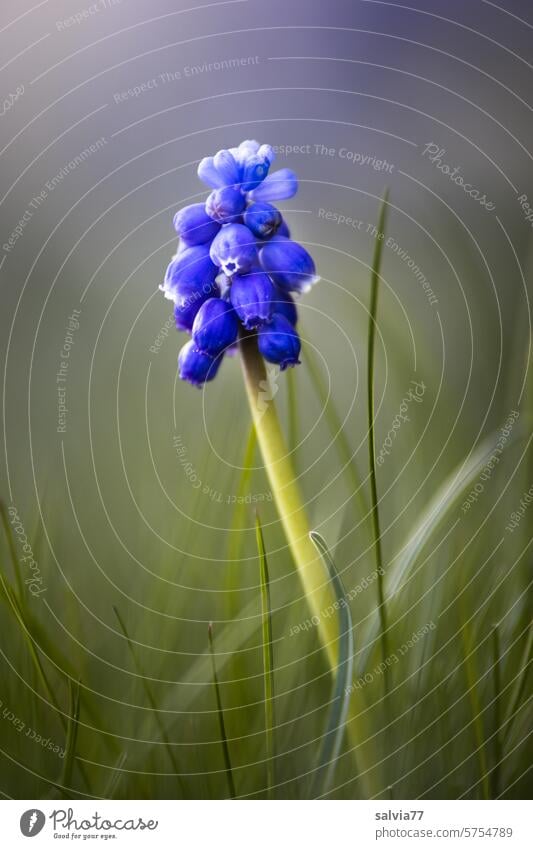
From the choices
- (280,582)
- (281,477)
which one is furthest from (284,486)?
(280,582)

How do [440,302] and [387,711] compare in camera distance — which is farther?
[440,302]

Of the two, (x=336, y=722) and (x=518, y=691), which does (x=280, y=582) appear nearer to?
(x=336, y=722)

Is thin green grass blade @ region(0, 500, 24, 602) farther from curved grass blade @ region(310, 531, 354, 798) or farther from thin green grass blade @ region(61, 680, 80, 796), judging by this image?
curved grass blade @ region(310, 531, 354, 798)

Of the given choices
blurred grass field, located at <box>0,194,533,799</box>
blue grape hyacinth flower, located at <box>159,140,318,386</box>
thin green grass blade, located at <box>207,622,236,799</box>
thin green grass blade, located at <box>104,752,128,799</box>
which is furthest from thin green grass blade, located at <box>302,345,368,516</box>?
thin green grass blade, located at <box>104,752,128,799</box>

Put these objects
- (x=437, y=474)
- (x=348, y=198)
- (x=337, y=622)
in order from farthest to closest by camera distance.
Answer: (x=348, y=198) < (x=437, y=474) < (x=337, y=622)

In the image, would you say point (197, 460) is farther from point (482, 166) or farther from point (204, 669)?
point (482, 166)
